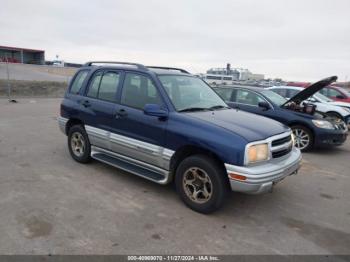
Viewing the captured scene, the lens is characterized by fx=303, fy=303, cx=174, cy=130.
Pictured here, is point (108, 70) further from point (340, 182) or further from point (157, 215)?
point (340, 182)

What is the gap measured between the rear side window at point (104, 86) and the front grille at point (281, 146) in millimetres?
2614

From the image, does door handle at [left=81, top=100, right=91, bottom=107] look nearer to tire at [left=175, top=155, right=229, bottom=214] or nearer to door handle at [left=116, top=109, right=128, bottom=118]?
door handle at [left=116, top=109, right=128, bottom=118]

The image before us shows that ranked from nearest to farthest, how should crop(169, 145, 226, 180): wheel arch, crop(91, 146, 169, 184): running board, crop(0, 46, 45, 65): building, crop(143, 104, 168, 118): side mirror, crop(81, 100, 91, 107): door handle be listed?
crop(169, 145, 226, 180): wheel arch < crop(143, 104, 168, 118): side mirror < crop(91, 146, 169, 184): running board < crop(81, 100, 91, 107): door handle < crop(0, 46, 45, 65): building

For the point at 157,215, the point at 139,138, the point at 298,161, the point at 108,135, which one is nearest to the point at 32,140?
the point at 108,135

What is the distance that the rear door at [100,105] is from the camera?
4.98 meters

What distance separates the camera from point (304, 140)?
7.56 m

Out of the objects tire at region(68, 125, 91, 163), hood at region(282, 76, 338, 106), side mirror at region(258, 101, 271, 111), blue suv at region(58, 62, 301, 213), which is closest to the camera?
blue suv at region(58, 62, 301, 213)

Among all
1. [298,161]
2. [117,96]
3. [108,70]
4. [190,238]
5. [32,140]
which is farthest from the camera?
[32,140]

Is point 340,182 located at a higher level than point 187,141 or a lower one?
lower

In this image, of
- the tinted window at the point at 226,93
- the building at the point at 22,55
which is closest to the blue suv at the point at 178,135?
the tinted window at the point at 226,93

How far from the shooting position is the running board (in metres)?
4.25

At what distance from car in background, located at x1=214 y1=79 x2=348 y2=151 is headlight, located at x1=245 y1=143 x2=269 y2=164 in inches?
165

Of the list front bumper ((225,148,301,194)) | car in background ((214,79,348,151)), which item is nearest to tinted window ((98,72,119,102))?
front bumper ((225,148,301,194))

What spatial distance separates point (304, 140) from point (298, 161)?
11.8 ft
